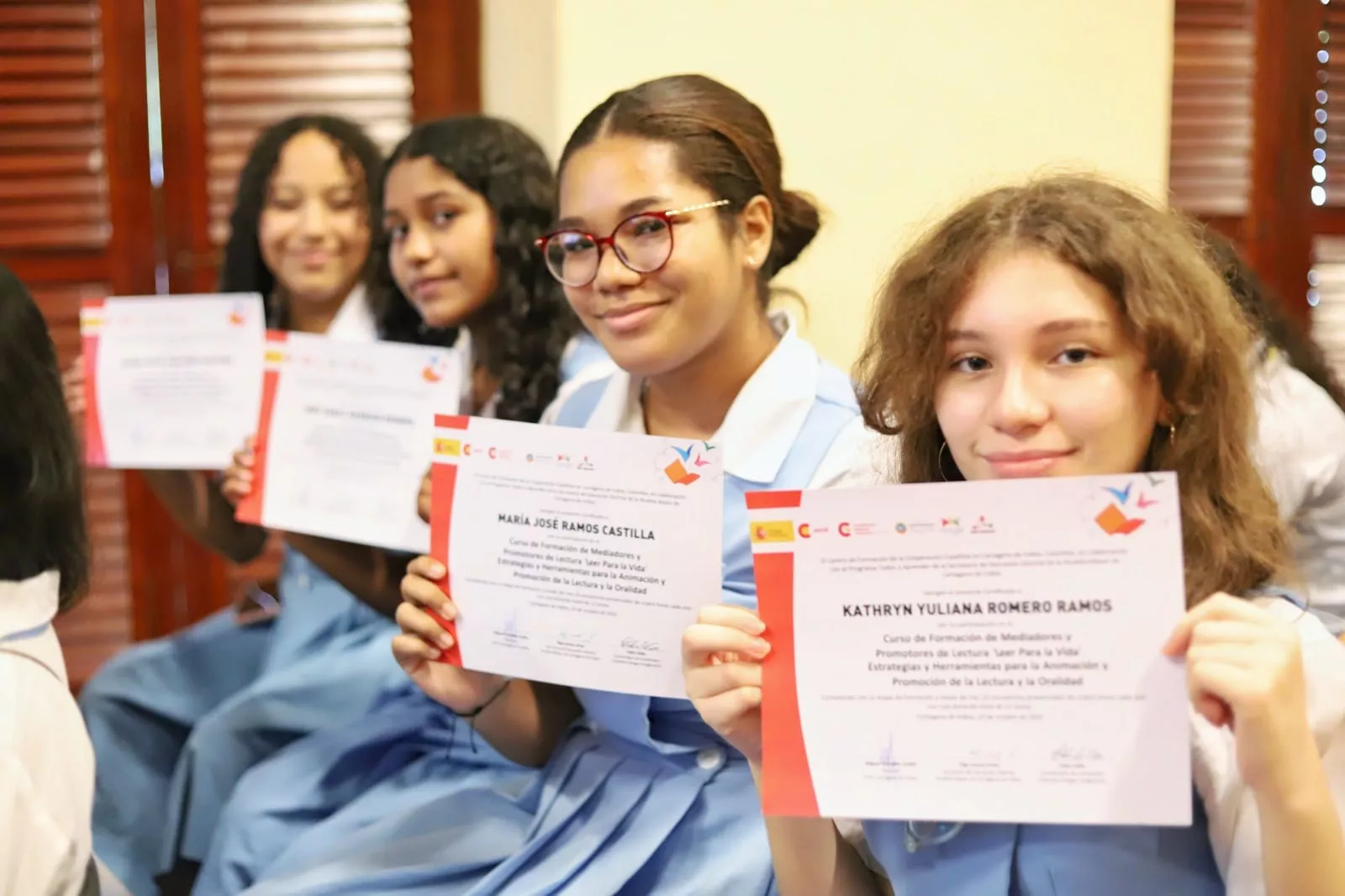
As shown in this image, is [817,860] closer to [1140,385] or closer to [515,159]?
[1140,385]

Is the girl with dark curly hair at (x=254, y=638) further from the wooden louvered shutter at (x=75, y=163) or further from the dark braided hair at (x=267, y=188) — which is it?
the wooden louvered shutter at (x=75, y=163)

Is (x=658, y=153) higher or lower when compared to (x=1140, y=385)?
higher

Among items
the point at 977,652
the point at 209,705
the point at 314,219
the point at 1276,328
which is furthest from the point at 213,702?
the point at 1276,328

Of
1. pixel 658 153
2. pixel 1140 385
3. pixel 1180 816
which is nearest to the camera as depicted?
pixel 1180 816

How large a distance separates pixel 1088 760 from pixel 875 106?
3.78 feet

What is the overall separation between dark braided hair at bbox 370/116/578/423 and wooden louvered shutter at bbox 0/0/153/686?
0.77 meters

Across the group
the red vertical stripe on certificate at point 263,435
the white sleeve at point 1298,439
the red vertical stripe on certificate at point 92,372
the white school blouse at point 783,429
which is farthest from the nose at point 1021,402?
the red vertical stripe on certificate at point 92,372

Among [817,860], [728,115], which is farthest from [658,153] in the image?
[817,860]

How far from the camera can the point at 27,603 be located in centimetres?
108

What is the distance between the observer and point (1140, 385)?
878mm

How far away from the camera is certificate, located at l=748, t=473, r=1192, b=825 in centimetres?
77

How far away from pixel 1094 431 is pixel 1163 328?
0.09 metres

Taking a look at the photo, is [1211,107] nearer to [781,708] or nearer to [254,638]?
[781,708]
